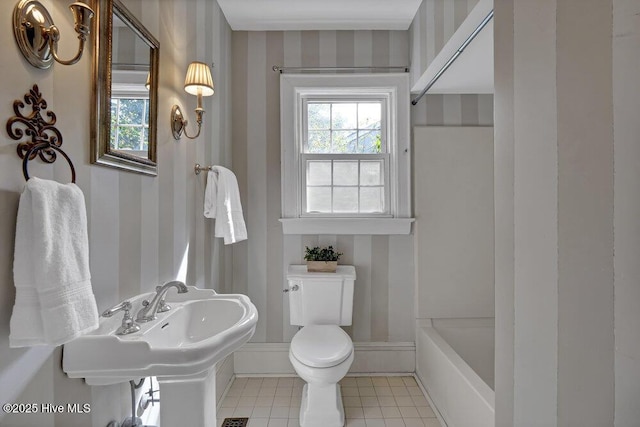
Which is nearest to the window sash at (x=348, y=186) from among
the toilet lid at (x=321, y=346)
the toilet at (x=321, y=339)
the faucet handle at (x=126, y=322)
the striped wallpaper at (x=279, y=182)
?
the striped wallpaper at (x=279, y=182)

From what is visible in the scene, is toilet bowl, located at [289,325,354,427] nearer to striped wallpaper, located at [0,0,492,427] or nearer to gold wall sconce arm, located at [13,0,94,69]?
striped wallpaper, located at [0,0,492,427]

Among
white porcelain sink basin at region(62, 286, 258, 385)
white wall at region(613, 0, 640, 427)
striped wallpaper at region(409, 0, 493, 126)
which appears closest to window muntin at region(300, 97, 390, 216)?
striped wallpaper at region(409, 0, 493, 126)

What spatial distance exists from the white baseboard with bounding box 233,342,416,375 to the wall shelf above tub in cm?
191

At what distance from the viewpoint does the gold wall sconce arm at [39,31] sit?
73 cm

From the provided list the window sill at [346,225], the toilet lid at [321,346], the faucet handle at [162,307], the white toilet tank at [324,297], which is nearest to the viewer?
the faucet handle at [162,307]

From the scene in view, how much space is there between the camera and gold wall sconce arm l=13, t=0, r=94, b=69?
73 cm

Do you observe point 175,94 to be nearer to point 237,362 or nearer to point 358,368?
point 237,362

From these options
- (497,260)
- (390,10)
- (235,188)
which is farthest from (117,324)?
(390,10)

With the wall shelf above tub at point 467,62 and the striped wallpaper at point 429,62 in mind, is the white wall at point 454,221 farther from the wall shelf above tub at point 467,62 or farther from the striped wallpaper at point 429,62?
the wall shelf above tub at point 467,62

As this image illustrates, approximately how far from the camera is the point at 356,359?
89.9 inches

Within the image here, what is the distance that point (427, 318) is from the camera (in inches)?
89.0

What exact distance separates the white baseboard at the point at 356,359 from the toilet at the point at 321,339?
335 mm

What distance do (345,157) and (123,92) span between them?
153 cm

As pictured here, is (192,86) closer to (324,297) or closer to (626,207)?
(324,297)
